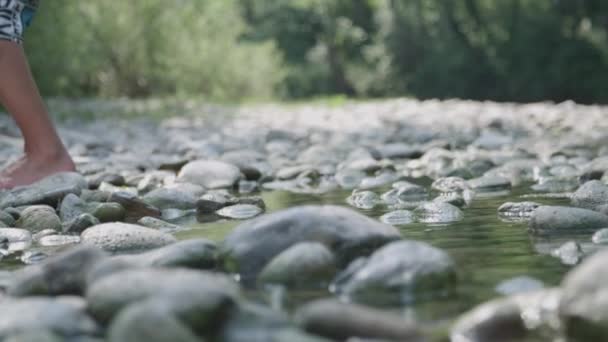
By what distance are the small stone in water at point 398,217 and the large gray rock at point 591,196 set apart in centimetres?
53

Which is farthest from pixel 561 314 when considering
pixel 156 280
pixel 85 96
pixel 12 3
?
pixel 85 96

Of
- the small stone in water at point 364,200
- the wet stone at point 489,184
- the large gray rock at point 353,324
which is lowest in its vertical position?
the wet stone at point 489,184

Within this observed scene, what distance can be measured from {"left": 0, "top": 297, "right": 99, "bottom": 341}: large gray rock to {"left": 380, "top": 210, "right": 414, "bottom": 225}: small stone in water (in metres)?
1.32

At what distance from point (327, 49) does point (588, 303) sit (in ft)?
128

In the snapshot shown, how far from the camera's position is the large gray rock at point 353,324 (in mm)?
1434

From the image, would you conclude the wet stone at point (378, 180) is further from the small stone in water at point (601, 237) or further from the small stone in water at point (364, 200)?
the small stone in water at point (601, 237)

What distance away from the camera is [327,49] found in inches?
1576

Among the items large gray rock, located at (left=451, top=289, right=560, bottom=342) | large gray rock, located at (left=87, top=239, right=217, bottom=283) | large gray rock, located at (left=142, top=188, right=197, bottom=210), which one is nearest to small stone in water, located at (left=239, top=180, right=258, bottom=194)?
large gray rock, located at (left=142, top=188, right=197, bottom=210)

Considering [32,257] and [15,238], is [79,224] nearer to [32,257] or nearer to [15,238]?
[15,238]

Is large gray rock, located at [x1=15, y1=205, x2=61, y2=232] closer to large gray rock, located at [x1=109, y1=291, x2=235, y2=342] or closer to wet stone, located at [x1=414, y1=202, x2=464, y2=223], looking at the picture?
wet stone, located at [x1=414, y1=202, x2=464, y2=223]

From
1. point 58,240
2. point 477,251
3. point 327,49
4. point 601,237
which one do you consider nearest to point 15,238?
point 58,240

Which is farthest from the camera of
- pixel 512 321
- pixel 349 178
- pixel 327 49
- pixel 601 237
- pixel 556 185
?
pixel 327 49

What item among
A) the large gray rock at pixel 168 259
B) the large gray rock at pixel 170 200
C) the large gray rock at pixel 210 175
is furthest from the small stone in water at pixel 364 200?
the large gray rock at pixel 168 259

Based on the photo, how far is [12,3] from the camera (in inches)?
A: 146
